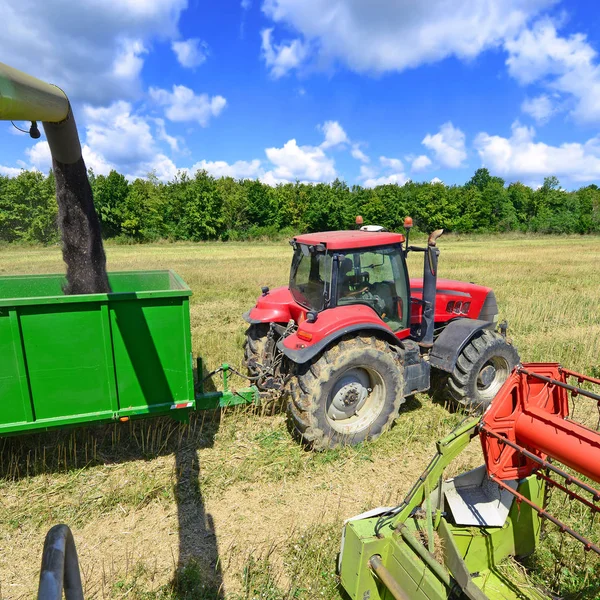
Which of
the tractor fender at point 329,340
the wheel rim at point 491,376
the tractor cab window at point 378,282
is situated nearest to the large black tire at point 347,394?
the tractor fender at point 329,340

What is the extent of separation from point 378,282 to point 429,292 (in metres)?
0.69

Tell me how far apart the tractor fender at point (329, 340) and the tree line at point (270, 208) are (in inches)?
1238

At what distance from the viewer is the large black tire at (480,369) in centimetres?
504

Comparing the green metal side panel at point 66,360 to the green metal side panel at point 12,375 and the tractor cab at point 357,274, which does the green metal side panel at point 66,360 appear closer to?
the green metal side panel at point 12,375

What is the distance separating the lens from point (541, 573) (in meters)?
3.08

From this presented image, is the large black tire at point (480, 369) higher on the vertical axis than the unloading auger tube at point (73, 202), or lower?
lower

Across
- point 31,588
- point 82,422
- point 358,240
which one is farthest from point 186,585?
point 358,240

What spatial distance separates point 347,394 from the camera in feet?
14.8

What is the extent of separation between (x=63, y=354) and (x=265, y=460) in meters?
2.10

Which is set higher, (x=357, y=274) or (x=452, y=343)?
(x=357, y=274)

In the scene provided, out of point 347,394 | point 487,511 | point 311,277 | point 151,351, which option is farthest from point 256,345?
point 487,511

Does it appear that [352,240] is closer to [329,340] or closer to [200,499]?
[329,340]

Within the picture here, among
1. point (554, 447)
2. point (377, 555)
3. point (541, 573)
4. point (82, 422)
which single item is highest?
point (554, 447)

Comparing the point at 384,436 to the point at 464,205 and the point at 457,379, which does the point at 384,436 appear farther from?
the point at 464,205
